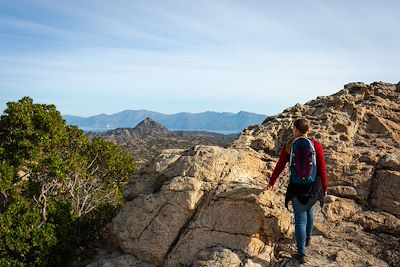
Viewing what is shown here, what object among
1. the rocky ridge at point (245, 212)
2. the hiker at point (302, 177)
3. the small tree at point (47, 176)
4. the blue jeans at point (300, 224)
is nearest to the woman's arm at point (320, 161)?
the hiker at point (302, 177)

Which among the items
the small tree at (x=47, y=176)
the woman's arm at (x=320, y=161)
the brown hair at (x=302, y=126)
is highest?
the brown hair at (x=302, y=126)

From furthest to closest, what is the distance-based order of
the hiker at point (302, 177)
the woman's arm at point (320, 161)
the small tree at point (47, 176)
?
the small tree at point (47, 176) < the woman's arm at point (320, 161) < the hiker at point (302, 177)

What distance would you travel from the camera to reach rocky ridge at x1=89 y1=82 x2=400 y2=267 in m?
10.6

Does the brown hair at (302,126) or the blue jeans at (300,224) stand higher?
the brown hair at (302,126)

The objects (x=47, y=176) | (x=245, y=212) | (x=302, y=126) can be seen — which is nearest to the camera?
(x=302, y=126)

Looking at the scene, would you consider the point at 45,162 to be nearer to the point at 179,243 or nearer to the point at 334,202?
the point at 179,243

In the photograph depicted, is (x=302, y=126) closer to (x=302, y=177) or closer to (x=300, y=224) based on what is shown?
(x=302, y=177)

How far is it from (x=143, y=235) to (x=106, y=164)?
1583 cm

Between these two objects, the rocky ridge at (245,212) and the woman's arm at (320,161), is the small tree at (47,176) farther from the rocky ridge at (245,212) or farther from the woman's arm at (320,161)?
the woman's arm at (320,161)

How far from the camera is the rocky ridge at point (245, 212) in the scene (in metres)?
10.6

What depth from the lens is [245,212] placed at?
11.3 meters

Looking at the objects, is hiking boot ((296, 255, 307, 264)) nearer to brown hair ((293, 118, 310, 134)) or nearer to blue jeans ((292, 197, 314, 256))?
blue jeans ((292, 197, 314, 256))

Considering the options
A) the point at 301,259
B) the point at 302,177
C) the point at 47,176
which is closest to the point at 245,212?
the point at 301,259

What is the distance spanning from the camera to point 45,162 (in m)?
20.8
